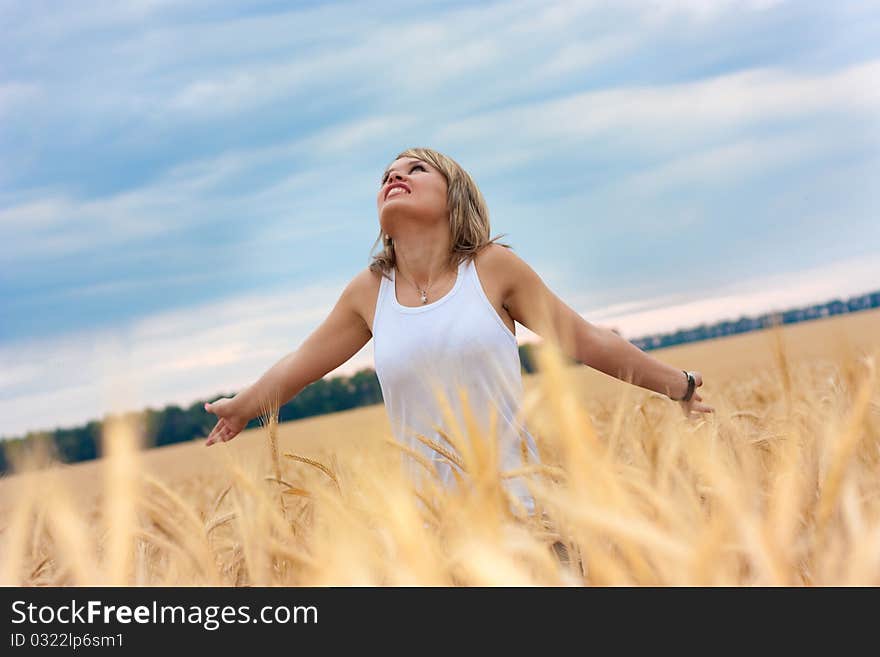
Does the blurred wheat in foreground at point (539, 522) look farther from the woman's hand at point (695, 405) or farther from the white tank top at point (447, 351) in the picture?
the white tank top at point (447, 351)

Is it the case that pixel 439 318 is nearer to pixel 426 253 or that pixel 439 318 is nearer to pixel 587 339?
pixel 426 253

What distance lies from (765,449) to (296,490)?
703 millimetres

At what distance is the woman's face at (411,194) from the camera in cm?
215

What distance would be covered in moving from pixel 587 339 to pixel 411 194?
606 mm

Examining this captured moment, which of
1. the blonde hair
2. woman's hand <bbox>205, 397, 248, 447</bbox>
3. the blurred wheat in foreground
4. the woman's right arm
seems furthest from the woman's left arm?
the blurred wheat in foreground

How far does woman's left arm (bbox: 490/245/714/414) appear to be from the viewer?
2047 mm

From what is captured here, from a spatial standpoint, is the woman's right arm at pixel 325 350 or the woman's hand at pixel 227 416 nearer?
the woman's hand at pixel 227 416

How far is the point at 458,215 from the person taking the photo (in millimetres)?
2273

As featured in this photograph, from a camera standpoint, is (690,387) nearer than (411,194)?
Yes

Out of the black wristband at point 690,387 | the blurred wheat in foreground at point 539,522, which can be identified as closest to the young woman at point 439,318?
the black wristband at point 690,387

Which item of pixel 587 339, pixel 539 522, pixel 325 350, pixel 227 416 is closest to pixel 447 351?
pixel 587 339

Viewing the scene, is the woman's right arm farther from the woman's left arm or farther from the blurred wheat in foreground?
the blurred wheat in foreground

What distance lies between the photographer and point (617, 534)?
0.58 m
